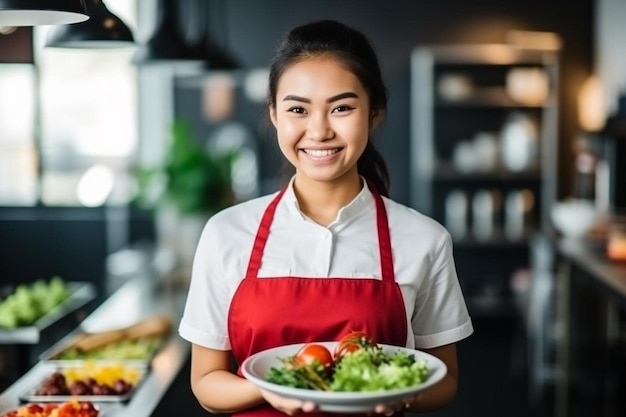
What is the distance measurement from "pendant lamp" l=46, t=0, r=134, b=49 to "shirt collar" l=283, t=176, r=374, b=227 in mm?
1101

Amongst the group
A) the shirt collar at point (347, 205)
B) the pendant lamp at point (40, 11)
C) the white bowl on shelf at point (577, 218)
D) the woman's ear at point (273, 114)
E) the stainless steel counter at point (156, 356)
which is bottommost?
the stainless steel counter at point (156, 356)

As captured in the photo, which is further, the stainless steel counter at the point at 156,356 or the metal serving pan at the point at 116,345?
the metal serving pan at the point at 116,345

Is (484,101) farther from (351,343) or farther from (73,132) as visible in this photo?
(351,343)

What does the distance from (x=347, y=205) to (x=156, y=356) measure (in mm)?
1769

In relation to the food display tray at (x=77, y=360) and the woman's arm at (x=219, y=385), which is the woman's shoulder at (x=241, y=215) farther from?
the food display tray at (x=77, y=360)

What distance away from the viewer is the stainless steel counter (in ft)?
9.67

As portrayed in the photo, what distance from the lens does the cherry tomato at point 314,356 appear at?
6.06ft

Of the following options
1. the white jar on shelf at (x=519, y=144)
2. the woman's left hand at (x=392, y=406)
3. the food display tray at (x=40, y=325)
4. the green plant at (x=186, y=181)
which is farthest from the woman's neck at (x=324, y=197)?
the white jar on shelf at (x=519, y=144)

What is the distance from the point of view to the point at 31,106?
846 centimetres

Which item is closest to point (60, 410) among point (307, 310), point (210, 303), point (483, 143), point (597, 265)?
point (210, 303)

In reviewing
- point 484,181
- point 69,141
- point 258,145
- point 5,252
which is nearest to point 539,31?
point 484,181

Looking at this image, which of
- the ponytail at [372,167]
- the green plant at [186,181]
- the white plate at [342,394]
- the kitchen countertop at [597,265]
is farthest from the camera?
the green plant at [186,181]

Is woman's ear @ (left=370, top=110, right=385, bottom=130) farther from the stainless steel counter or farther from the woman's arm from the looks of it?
the stainless steel counter

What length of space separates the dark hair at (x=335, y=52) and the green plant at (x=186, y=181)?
3.26 metres
